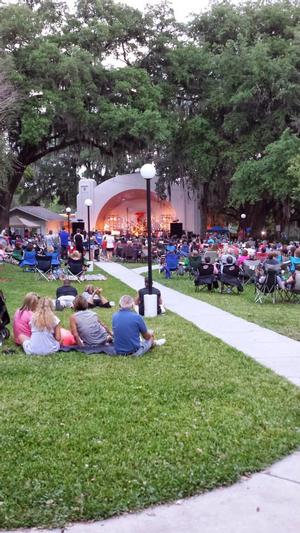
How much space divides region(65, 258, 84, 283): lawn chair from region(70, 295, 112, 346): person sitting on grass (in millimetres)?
8960

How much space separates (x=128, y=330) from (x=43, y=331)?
3.77 ft

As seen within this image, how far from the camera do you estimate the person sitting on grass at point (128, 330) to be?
23.8 feet

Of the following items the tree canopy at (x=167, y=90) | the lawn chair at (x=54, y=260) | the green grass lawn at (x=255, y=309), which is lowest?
the green grass lawn at (x=255, y=309)

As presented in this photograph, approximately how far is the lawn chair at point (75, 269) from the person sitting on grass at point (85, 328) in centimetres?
896

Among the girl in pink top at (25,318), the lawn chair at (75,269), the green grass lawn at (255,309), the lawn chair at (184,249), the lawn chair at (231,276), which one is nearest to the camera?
the girl in pink top at (25,318)

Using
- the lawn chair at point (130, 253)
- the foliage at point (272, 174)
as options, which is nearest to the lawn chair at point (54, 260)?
the lawn chair at point (130, 253)

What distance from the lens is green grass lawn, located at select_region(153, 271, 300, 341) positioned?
9.80m

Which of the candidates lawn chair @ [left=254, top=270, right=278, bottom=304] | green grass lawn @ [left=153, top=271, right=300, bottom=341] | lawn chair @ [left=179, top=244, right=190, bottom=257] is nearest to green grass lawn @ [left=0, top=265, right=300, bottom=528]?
green grass lawn @ [left=153, top=271, right=300, bottom=341]

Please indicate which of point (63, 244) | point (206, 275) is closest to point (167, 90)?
A: point (63, 244)

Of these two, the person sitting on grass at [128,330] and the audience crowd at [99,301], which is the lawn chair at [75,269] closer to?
the audience crowd at [99,301]

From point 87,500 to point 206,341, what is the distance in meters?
5.04

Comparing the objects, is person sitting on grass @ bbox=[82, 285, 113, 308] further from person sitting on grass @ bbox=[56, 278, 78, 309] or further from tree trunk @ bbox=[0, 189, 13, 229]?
tree trunk @ bbox=[0, 189, 13, 229]

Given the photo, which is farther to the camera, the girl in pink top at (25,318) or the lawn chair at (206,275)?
the lawn chair at (206,275)

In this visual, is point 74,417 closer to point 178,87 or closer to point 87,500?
point 87,500
